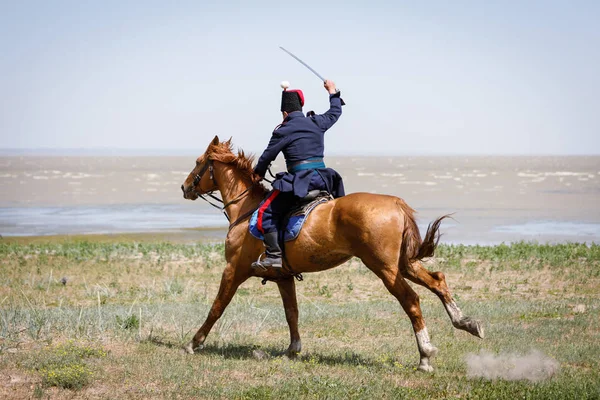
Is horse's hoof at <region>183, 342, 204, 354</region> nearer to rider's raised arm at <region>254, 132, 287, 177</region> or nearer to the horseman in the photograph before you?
the horseman

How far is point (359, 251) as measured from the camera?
30.1 ft

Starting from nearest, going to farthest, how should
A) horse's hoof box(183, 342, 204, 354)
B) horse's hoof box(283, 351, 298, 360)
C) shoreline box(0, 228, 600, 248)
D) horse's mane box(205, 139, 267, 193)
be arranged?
horse's hoof box(283, 351, 298, 360) → horse's hoof box(183, 342, 204, 354) → horse's mane box(205, 139, 267, 193) → shoreline box(0, 228, 600, 248)

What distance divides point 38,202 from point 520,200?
32483 millimetres

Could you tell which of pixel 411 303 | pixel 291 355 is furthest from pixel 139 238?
pixel 411 303

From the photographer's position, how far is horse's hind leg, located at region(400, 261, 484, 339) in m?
8.68

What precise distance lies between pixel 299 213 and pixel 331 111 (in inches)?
61.3

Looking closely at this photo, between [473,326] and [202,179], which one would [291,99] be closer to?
[202,179]

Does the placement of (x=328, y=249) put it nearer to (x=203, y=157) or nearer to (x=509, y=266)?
(x=203, y=157)

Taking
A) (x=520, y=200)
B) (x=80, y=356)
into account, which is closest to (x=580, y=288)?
(x=80, y=356)

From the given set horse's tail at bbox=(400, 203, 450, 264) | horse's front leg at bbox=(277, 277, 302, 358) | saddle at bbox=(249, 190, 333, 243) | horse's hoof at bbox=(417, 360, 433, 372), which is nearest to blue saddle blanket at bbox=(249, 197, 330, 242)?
saddle at bbox=(249, 190, 333, 243)

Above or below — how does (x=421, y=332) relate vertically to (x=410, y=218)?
below

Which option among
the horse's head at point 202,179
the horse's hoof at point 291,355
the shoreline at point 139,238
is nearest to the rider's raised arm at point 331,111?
the horse's head at point 202,179

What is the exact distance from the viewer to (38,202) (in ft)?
166

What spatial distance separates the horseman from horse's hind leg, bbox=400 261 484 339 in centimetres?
154
